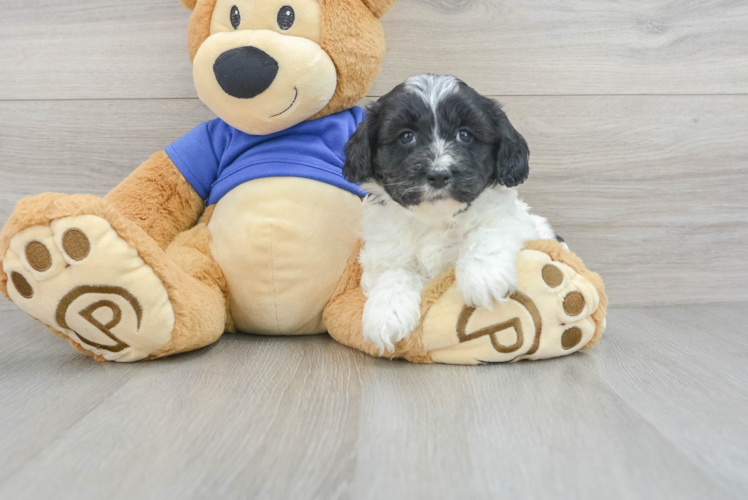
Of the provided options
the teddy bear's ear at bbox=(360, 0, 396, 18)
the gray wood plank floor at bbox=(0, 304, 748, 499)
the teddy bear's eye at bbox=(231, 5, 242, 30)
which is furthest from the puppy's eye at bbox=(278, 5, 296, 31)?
the gray wood plank floor at bbox=(0, 304, 748, 499)

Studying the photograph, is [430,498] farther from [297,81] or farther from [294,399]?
[297,81]

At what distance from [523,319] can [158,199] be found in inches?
43.8

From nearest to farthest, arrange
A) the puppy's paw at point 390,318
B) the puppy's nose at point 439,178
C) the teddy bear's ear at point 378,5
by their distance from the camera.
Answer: the puppy's nose at point 439,178, the puppy's paw at point 390,318, the teddy bear's ear at point 378,5

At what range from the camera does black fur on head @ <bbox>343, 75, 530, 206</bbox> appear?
4.00 feet

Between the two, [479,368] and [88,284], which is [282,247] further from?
[479,368]

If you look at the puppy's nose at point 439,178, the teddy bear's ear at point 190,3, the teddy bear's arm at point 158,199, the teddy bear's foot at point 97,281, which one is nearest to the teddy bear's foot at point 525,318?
the puppy's nose at point 439,178

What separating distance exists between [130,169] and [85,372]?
2.97 feet

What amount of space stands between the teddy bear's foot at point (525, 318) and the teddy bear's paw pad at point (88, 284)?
68 centimetres

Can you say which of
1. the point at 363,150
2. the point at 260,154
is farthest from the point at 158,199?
the point at 363,150

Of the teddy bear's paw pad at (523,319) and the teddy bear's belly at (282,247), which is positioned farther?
the teddy bear's belly at (282,247)

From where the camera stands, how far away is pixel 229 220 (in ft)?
5.09

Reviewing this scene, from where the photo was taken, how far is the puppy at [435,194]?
48.9 inches

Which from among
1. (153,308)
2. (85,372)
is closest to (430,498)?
(153,308)

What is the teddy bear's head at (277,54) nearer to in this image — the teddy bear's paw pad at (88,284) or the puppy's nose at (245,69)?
the puppy's nose at (245,69)
